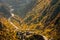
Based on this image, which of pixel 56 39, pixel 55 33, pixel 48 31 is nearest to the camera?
pixel 56 39

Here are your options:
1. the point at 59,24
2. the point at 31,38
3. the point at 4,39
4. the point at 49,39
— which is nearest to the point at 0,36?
the point at 4,39

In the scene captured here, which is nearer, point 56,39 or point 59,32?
point 56,39

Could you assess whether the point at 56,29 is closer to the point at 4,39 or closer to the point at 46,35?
the point at 46,35

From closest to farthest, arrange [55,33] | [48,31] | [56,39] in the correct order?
[56,39]
[55,33]
[48,31]

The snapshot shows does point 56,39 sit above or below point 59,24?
below

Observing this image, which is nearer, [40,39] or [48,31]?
[40,39]

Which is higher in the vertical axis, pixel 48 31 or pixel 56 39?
pixel 48 31

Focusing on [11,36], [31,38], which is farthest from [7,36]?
[31,38]

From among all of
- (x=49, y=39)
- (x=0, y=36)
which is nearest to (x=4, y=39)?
(x=0, y=36)

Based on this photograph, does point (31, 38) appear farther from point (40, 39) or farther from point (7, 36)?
point (7, 36)
